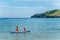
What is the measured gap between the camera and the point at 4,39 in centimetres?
1170
